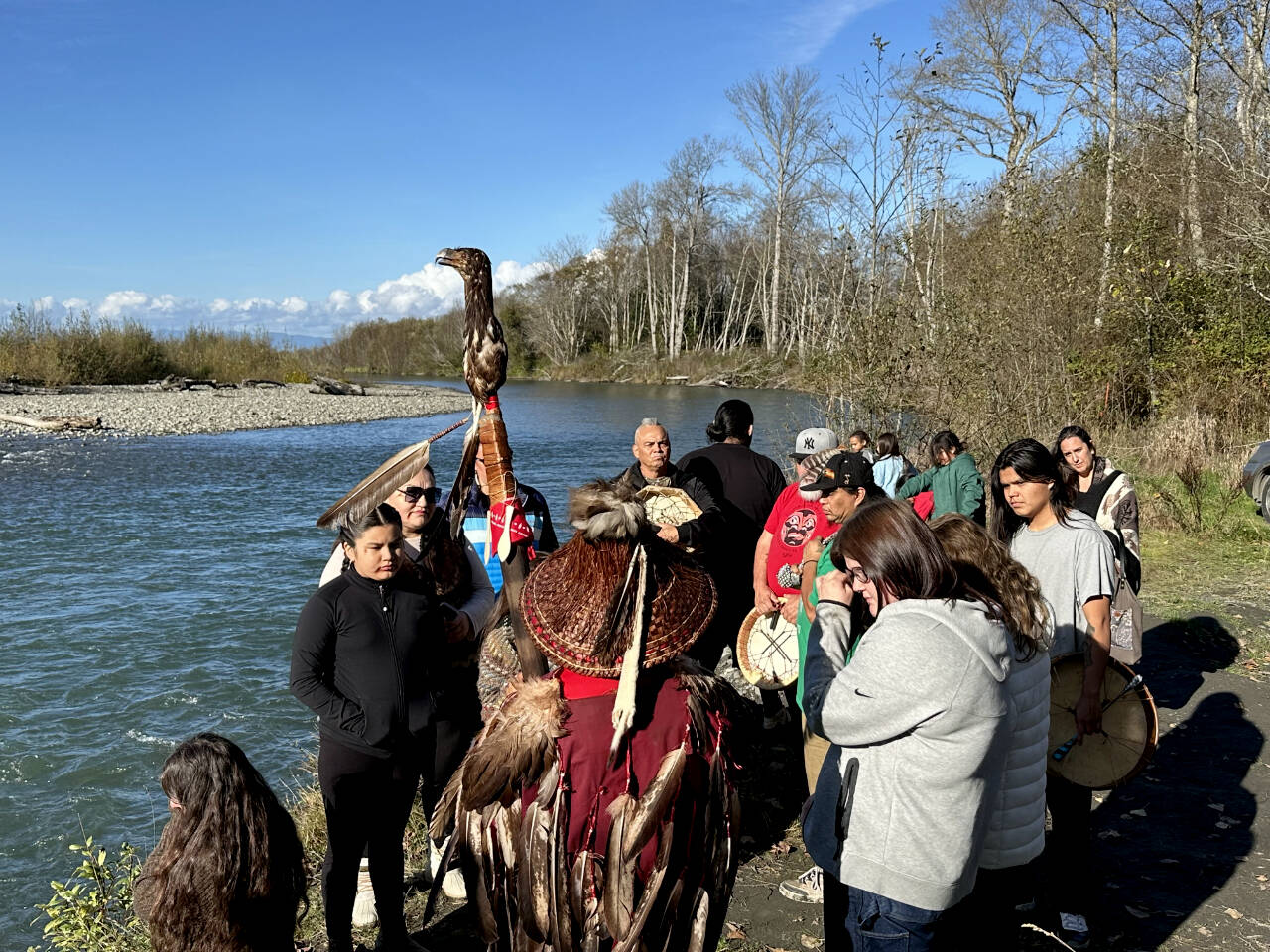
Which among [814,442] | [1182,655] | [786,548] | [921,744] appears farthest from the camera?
[1182,655]

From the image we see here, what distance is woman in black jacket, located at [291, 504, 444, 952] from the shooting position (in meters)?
3.53

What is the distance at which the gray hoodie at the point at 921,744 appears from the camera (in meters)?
2.25

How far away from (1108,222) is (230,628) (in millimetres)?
15470

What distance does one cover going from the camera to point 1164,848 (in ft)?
15.1

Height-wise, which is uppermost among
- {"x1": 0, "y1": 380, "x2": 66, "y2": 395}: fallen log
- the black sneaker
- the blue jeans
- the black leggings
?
{"x1": 0, "y1": 380, "x2": 66, "y2": 395}: fallen log

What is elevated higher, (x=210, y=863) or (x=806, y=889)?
(x=210, y=863)

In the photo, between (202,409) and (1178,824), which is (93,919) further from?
(202,409)

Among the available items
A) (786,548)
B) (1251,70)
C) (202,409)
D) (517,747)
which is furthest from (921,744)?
(202,409)

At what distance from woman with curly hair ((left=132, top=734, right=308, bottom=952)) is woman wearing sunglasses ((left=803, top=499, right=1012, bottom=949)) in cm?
161

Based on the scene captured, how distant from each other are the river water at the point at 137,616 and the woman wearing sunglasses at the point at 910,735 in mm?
1819

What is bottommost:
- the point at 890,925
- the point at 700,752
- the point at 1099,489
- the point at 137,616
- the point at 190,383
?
the point at 137,616

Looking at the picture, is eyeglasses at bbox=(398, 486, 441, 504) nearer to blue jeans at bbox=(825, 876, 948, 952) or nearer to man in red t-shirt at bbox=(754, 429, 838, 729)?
man in red t-shirt at bbox=(754, 429, 838, 729)

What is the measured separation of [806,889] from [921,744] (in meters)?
2.28

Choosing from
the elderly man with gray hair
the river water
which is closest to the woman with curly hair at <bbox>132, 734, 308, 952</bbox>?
the river water
